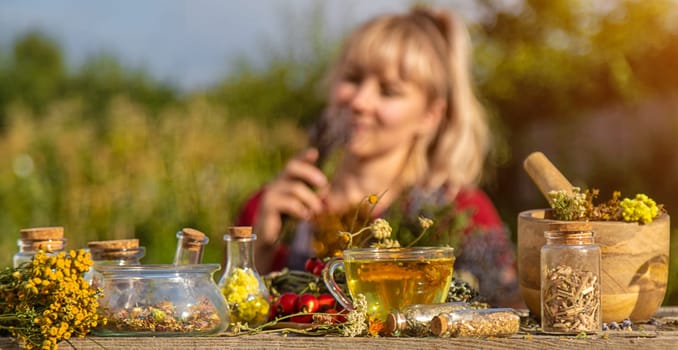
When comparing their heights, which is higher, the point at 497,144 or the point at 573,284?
the point at 497,144

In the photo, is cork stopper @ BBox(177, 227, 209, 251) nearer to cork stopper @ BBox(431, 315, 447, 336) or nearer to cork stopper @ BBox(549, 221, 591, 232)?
cork stopper @ BBox(431, 315, 447, 336)

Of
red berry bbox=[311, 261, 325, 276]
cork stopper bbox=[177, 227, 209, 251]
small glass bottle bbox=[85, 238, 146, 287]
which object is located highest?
cork stopper bbox=[177, 227, 209, 251]

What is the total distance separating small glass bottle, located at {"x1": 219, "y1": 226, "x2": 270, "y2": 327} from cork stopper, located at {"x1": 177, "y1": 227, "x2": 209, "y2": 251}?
0.27 ft

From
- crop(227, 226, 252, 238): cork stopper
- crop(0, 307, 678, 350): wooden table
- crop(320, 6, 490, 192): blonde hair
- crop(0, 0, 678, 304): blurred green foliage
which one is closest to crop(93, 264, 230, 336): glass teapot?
crop(0, 307, 678, 350): wooden table

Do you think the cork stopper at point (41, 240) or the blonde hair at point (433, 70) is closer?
the cork stopper at point (41, 240)

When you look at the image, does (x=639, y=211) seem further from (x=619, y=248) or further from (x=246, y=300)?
(x=246, y=300)

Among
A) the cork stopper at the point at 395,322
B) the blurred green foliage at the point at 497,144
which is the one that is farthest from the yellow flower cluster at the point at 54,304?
the blurred green foliage at the point at 497,144

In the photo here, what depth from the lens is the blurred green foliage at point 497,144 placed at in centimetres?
601

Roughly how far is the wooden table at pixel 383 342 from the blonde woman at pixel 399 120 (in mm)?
1403

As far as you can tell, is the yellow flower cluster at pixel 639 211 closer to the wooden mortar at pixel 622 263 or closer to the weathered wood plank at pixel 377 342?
the wooden mortar at pixel 622 263

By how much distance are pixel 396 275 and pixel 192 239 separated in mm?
453

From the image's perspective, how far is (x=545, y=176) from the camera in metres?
2.00

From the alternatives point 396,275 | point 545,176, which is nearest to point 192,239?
point 396,275

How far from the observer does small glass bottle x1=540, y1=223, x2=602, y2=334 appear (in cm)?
169
